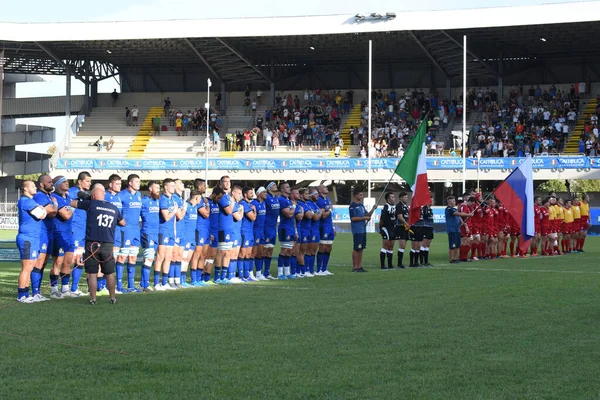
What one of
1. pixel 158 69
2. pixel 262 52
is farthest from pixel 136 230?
pixel 158 69

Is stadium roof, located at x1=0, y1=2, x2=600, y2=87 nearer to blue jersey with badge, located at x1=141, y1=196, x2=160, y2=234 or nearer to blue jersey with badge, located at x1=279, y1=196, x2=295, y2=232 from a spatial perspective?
blue jersey with badge, located at x1=279, y1=196, x2=295, y2=232

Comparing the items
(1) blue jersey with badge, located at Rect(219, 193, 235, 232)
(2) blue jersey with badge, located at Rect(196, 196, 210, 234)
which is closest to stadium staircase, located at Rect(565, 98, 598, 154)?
(1) blue jersey with badge, located at Rect(219, 193, 235, 232)

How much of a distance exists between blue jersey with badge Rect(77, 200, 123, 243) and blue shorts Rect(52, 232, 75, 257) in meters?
1.35

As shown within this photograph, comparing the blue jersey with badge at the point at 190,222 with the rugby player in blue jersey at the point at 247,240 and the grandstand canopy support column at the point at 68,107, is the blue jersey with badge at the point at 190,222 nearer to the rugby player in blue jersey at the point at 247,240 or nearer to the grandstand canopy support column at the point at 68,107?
the rugby player in blue jersey at the point at 247,240

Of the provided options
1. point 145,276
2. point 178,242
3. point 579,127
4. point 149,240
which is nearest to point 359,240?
point 178,242

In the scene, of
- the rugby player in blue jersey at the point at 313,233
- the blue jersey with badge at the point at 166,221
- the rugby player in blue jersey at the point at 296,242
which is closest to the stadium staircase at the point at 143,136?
the rugby player in blue jersey at the point at 313,233

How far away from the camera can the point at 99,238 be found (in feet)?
44.1

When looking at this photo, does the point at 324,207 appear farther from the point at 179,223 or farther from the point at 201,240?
the point at 179,223

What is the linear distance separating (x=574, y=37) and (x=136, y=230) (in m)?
39.7

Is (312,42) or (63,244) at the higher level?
(312,42)

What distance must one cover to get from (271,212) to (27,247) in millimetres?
6589

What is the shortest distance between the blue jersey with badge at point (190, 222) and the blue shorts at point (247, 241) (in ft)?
5.15

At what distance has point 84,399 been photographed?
695 centimetres

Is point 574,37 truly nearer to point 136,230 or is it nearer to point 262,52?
point 262,52
